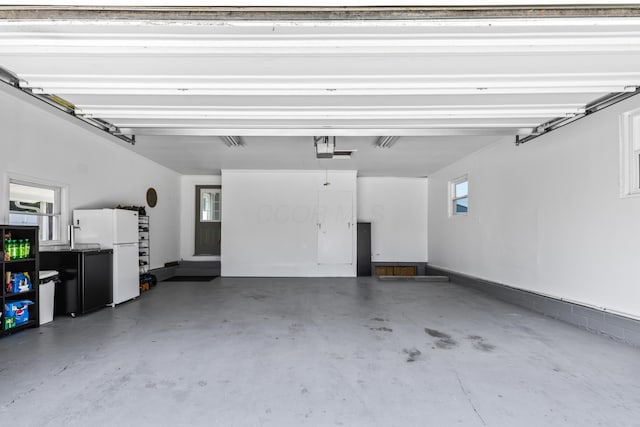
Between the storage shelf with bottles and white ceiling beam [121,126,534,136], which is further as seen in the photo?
the storage shelf with bottles

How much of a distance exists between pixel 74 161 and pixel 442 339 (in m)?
5.68

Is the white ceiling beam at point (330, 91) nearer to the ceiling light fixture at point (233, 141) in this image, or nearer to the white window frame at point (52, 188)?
the white window frame at point (52, 188)

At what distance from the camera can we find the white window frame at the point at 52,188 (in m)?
3.86

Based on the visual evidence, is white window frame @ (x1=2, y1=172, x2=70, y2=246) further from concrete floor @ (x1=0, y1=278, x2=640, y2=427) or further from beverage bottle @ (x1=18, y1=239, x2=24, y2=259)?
concrete floor @ (x1=0, y1=278, x2=640, y2=427)

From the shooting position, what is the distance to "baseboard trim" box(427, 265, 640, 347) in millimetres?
3387

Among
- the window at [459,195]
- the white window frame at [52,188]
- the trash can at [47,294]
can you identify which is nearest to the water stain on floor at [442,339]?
the window at [459,195]

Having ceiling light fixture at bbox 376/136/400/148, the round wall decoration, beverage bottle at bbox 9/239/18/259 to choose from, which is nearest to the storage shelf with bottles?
the round wall decoration

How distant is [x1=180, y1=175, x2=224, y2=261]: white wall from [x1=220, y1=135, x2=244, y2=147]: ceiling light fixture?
12.0 feet

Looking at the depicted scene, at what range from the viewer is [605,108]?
11.9 feet

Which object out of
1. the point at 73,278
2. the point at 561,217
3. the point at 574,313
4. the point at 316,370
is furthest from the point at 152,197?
the point at 574,313

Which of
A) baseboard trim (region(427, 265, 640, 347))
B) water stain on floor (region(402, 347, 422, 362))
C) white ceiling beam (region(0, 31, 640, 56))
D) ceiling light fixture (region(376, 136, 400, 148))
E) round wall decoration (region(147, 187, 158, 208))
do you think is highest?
ceiling light fixture (region(376, 136, 400, 148))

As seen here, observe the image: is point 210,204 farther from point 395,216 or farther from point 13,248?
point 13,248

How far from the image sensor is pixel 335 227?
27.2 feet

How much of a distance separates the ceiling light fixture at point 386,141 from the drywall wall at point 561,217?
1.93 metres
